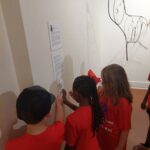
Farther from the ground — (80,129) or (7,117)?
(7,117)

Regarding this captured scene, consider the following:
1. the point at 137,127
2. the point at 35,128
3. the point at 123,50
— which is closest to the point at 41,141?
the point at 35,128

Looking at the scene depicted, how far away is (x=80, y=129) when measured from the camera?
3.43ft

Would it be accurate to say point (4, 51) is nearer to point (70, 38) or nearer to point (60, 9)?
point (60, 9)

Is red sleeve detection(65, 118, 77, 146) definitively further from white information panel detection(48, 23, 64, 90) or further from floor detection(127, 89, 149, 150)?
floor detection(127, 89, 149, 150)

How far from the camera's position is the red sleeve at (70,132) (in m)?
1.03

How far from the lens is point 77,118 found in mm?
1026

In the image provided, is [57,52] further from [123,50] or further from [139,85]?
[139,85]

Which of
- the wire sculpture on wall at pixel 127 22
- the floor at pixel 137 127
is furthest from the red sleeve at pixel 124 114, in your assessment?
the wire sculpture on wall at pixel 127 22

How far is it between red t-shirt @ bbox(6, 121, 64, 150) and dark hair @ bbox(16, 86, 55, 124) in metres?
0.08

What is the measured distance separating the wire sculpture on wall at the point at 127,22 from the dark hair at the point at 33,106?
9.81 feet

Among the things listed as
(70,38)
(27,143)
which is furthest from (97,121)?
(70,38)

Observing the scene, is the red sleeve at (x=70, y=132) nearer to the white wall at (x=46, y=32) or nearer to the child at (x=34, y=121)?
the child at (x=34, y=121)

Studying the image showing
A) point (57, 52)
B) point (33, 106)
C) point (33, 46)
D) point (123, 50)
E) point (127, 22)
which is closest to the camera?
point (33, 106)

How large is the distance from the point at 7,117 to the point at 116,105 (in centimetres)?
71
